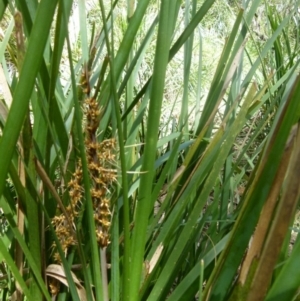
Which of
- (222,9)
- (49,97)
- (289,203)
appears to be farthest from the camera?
(222,9)

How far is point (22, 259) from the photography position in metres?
0.53

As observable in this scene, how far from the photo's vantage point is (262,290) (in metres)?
0.35

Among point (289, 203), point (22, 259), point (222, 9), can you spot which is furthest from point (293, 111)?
point (222, 9)

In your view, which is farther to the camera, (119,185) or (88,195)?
(119,185)

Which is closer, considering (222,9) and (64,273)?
(64,273)

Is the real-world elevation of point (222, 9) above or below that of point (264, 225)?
above

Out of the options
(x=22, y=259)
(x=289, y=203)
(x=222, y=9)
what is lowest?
(x=22, y=259)

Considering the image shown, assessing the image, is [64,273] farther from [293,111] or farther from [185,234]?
[293,111]

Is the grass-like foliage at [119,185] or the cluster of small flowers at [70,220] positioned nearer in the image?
the grass-like foliage at [119,185]

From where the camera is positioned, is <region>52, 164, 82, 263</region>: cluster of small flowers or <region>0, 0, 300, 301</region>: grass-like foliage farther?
<region>52, 164, 82, 263</region>: cluster of small flowers

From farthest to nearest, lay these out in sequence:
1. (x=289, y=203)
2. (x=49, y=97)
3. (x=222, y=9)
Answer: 1. (x=222, y=9)
2. (x=49, y=97)
3. (x=289, y=203)

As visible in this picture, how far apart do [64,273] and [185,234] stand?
4.8 inches

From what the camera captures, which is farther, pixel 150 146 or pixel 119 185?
pixel 119 185

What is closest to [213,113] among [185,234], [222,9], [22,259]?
[185,234]
